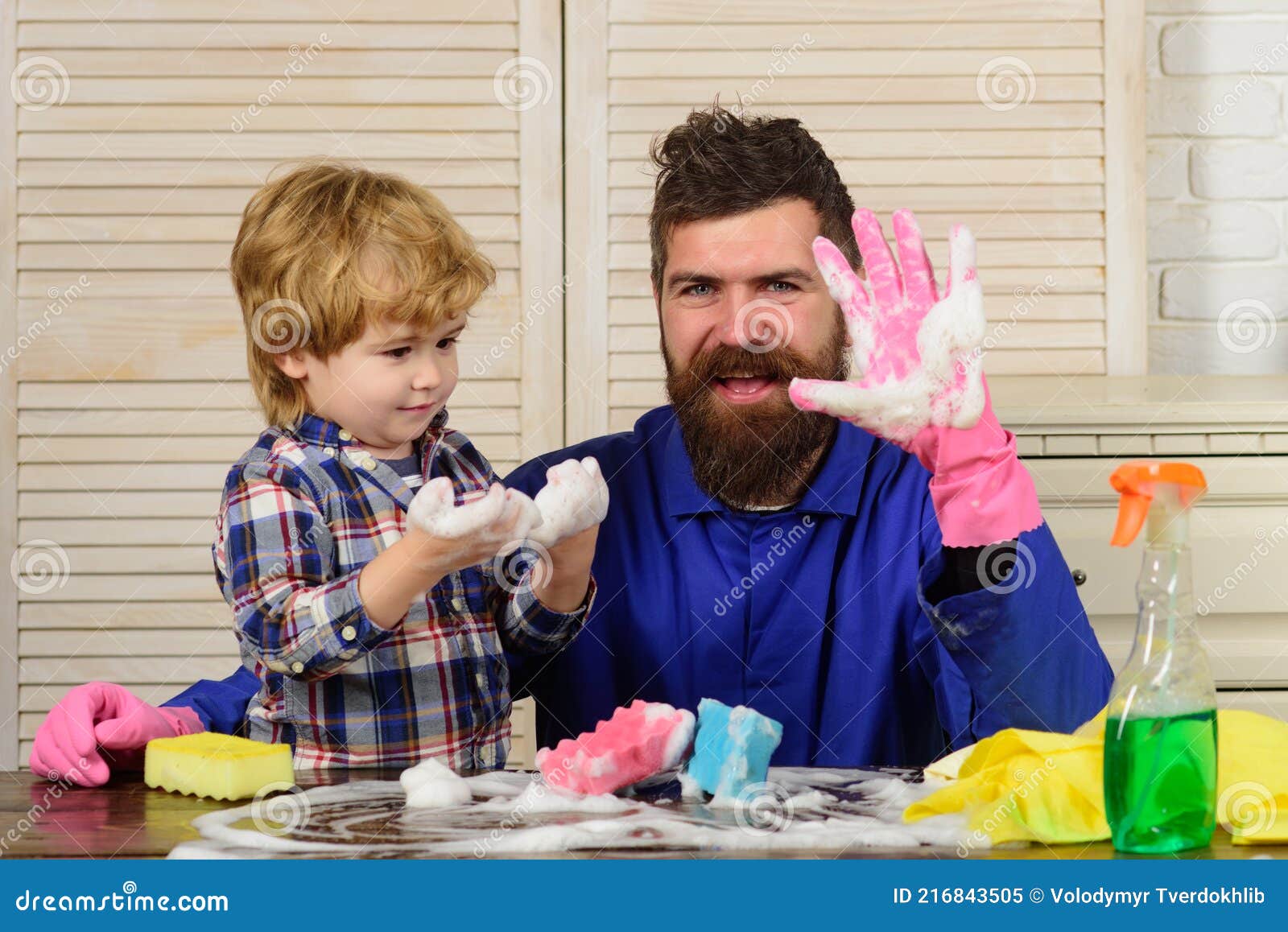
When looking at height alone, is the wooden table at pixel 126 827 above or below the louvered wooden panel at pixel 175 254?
below

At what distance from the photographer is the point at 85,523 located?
7.18 ft

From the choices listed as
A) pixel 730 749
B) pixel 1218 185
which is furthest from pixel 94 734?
pixel 1218 185

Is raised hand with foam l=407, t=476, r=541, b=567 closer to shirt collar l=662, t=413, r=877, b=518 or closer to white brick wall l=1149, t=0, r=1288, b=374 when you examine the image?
shirt collar l=662, t=413, r=877, b=518

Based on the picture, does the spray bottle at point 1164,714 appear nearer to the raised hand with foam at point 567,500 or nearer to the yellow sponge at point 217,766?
the raised hand with foam at point 567,500

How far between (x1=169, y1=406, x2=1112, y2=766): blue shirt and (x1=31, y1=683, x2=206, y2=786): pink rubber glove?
0.44m

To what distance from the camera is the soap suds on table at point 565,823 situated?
85 cm

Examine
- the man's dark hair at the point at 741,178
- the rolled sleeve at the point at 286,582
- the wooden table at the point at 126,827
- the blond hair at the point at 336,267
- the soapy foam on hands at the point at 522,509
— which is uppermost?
the man's dark hair at the point at 741,178

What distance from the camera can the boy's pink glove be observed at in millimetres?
1116

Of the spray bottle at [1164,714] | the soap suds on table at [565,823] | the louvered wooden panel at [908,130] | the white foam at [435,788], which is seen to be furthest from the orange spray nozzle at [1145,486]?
the louvered wooden panel at [908,130]

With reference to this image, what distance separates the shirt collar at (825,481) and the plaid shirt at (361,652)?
12.5 inches

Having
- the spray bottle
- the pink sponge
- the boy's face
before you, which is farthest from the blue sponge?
the boy's face

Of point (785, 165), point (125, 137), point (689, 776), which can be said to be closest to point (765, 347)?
point (785, 165)

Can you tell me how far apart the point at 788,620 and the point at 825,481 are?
17 cm

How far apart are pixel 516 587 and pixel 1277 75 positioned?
5.66ft
